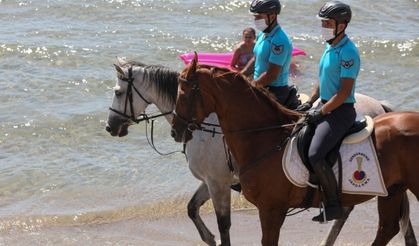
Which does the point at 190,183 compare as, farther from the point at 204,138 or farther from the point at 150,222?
the point at 204,138

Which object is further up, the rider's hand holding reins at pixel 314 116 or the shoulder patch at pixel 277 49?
the shoulder patch at pixel 277 49

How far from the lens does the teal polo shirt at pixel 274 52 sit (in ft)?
26.8

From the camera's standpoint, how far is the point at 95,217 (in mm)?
10680

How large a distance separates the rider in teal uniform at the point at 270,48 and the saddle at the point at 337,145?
3.43 feet

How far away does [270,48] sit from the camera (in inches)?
324

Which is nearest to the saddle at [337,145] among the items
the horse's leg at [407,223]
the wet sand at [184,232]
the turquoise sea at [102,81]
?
the horse's leg at [407,223]

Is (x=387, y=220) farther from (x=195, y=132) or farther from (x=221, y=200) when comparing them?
(x=195, y=132)

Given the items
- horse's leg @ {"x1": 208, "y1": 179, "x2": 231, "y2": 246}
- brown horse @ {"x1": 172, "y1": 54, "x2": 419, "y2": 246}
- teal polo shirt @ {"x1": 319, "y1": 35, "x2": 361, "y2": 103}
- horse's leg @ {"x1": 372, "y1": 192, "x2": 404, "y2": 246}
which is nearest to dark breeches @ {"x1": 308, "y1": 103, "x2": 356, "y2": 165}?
teal polo shirt @ {"x1": 319, "y1": 35, "x2": 361, "y2": 103}

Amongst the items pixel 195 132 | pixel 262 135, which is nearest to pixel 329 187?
pixel 262 135

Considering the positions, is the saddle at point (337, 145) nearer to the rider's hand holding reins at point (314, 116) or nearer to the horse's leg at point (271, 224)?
the rider's hand holding reins at point (314, 116)

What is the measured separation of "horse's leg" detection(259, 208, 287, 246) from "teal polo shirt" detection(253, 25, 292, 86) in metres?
1.56

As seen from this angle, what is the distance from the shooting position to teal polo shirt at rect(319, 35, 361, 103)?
6.95m

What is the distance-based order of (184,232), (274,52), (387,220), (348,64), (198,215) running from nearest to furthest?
(348,64) → (387,220) → (274,52) → (198,215) → (184,232)

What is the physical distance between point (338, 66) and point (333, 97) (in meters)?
0.26
